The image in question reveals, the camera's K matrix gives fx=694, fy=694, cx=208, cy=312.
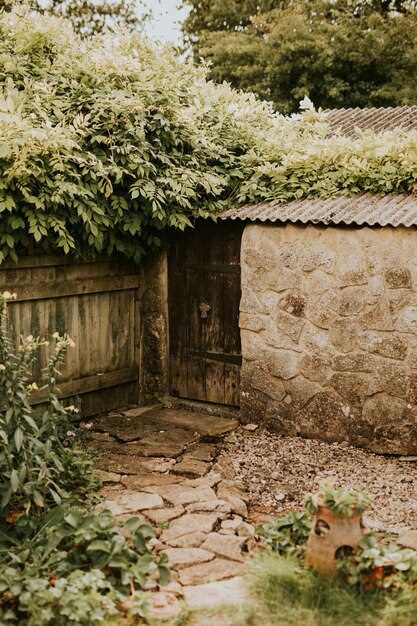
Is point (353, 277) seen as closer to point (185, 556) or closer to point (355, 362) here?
point (355, 362)

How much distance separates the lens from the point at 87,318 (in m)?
7.32

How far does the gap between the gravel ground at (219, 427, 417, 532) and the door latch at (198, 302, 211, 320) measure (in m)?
1.33

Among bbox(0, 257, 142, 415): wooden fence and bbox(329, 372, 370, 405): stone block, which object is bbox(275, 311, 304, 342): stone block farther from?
bbox(0, 257, 142, 415): wooden fence

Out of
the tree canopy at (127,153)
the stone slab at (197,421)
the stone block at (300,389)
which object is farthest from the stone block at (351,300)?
the stone slab at (197,421)

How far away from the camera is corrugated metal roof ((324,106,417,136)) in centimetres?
961

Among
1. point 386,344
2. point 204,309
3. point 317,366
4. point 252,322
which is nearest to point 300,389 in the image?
point 317,366

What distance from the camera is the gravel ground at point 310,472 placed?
527cm

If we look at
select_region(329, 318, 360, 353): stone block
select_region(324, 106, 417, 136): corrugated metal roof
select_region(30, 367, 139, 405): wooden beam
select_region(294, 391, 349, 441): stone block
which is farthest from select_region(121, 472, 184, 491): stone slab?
select_region(324, 106, 417, 136): corrugated metal roof

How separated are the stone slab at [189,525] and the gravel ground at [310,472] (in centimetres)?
53

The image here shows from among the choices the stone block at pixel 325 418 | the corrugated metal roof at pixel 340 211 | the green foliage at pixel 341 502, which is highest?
the corrugated metal roof at pixel 340 211

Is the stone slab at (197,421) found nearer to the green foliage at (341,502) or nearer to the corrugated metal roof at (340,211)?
the corrugated metal roof at (340,211)

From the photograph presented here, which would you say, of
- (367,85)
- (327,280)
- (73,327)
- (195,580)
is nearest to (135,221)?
(73,327)

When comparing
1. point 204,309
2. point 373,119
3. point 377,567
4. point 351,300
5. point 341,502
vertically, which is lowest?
point 377,567

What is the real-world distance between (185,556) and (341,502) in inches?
46.3
